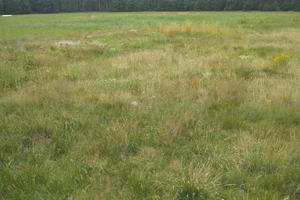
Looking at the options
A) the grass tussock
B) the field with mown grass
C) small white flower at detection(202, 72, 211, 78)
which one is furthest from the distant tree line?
the field with mown grass

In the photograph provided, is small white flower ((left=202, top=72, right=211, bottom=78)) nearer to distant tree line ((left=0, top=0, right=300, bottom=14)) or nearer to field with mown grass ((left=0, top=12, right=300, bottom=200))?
field with mown grass ((left=0, top=12, right=300, bottom=200))

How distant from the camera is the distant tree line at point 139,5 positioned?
235ft

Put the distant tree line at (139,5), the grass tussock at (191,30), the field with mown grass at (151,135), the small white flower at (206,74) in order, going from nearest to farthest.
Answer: the field with mown grass at (151,135) < the small white flower at (206,74) < the grass tussock at (191,30) < the distant tree line at (139,5)

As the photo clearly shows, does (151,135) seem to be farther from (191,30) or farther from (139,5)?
(139,5)

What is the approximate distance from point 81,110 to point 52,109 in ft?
1.79

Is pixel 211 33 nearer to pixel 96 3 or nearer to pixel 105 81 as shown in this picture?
pixel 105 81

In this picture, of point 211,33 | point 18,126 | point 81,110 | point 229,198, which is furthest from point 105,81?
point 211,33

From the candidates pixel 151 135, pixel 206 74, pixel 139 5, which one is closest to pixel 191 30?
pixel 206 74

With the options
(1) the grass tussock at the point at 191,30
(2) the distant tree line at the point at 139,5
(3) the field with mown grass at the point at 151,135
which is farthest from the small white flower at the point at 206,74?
(2) the distant tree line at the point at 139,5

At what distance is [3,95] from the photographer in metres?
6.64

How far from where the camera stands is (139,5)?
90625 mm

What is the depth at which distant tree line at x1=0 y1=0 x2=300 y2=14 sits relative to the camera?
71500 millimetres

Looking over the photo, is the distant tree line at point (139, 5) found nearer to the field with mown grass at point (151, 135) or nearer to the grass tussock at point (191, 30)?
the grass tussock at point (191, 30)

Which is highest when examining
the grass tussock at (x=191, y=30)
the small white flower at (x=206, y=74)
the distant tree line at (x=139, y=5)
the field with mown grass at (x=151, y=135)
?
the distant tree line at (x=139, y=5)
